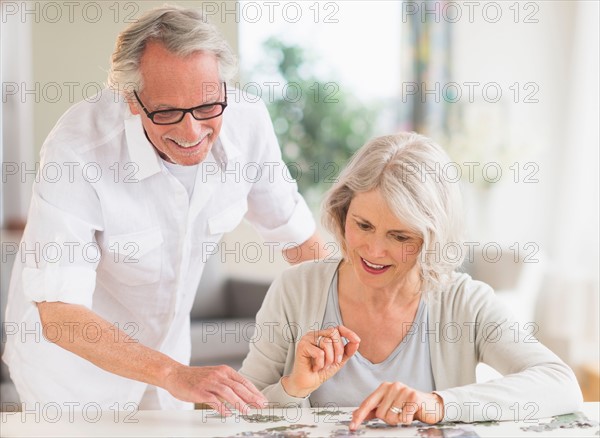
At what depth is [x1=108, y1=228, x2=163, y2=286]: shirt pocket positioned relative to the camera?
1820 mm

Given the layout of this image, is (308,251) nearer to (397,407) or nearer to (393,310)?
(393,310)

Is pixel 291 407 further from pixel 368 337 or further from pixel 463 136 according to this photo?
pixel 463 136

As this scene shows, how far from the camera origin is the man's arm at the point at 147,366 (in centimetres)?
147

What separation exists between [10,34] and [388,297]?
3370 millimetres

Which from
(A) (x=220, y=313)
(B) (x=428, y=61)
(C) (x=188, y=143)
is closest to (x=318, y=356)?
(C) (x=188, y=143)

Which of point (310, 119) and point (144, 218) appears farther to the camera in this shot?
point (310, 119)

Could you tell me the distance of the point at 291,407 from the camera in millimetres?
1621

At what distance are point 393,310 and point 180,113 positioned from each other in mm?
597

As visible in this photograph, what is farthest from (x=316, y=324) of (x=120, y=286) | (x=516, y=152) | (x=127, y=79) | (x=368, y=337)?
(x=516, y=152)

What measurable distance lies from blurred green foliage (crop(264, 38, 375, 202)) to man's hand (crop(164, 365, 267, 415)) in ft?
11.0

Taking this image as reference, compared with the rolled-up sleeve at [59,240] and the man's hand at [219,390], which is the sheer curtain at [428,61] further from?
the man's hand at [219,390]

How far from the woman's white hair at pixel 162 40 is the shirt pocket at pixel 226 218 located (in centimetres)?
36

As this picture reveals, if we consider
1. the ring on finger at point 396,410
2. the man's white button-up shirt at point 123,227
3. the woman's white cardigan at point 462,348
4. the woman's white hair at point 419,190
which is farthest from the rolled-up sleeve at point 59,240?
the ring on finger at point 396,410

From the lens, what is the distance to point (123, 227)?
5.94ft
